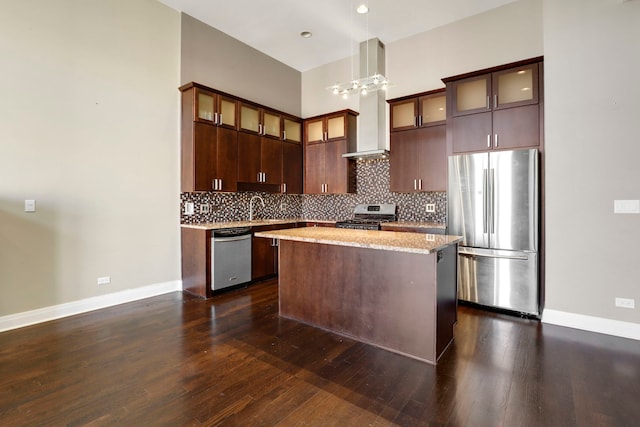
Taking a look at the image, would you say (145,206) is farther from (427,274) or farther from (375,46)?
(375,46)

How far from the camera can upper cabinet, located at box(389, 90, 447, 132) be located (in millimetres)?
4230

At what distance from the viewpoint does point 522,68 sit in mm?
3404

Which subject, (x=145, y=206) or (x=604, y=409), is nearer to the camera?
(x=604, y=409)

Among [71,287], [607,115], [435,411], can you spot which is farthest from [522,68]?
[71,287]

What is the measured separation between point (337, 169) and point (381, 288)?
3141 mm

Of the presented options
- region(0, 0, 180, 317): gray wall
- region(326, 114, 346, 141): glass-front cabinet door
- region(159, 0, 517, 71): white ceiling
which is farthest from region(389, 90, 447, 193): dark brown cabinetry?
region(0, 0, 180, 317): gray wall

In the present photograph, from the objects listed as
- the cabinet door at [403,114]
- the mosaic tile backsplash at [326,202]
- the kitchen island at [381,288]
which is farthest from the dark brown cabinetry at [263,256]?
the cabinet door at [403,114]

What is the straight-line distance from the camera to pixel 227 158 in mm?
4457

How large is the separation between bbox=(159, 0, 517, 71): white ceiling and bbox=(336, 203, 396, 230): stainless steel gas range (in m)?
2.71

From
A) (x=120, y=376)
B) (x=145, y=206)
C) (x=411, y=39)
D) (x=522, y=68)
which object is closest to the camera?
(x=120, y=376)

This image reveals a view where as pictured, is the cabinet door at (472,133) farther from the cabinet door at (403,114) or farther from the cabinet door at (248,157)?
the cabinet door at (248,157)

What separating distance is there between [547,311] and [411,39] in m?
4.24

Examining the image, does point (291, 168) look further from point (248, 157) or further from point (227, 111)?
point (227, 111)

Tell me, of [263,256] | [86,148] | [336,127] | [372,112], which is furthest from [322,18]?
[263,256]
